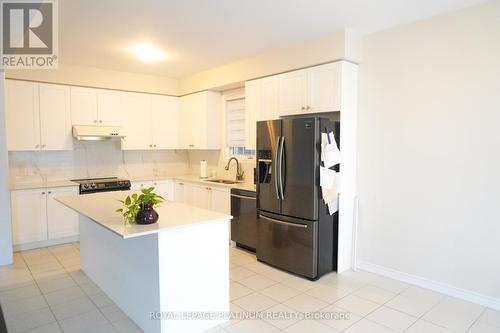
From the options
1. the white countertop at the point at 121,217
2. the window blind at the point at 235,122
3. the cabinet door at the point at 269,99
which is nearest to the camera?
the white countertop at the point at 121,217

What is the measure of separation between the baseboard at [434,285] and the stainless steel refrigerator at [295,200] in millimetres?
447

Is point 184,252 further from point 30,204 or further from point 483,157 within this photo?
point 30,204

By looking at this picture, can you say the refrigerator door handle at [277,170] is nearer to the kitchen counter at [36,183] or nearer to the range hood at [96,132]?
the range hood at [96,132]

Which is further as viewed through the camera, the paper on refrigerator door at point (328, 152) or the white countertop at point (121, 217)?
the paper on refrigerator door at point (328, 152)

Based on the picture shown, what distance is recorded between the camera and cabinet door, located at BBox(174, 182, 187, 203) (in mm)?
5602

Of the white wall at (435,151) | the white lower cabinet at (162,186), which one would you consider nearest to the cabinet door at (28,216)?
the white lower cabinet at (162,186)

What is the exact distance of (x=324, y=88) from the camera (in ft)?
11.9

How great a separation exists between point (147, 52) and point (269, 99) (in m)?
1.73

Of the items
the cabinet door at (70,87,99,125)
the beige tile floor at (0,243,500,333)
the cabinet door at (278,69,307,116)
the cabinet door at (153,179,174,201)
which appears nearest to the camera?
the beige tile floor at (0,243,500,333)

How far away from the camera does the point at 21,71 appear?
448cm

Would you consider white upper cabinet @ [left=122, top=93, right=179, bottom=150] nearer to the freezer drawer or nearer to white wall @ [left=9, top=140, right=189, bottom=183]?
white wall @ [left=9, top=140, right=189, bottom=183]

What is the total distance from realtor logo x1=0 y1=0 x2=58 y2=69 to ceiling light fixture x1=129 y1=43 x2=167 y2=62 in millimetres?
892

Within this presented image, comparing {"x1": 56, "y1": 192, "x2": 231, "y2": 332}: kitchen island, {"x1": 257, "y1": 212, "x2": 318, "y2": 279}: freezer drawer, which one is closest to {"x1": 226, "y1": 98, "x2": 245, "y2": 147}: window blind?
{"x1": 257, "y1": 212, "x2": 318, "y2": 279}: freezer drawer

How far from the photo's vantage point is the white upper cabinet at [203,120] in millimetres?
5469
